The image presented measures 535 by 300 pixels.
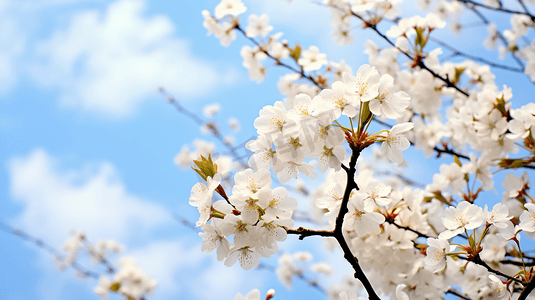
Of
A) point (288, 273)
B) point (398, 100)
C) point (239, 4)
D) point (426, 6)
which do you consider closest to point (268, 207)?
point (398, 100)

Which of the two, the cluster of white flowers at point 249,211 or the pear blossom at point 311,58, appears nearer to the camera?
Result: the cluster of white flowers at point 249,211

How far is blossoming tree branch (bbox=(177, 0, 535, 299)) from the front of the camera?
0.90 m

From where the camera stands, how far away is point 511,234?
116 centimetres

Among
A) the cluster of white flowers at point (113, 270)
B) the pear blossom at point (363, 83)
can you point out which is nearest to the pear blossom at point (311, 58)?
the pear blossom at point (363, 83)

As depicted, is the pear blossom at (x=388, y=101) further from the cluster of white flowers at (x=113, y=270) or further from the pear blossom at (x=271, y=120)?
the cluster of white flowers at (x=113, y=270)

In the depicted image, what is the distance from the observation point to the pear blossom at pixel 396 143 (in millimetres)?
931

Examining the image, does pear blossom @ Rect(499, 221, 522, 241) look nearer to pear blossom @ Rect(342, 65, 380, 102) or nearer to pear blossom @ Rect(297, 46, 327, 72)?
pear blossom @ Rect(342, 65, 380, 102)

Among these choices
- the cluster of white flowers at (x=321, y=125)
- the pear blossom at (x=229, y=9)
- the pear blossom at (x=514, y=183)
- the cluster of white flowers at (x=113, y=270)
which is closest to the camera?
the cluster of white flowers at (x=321, y=125)

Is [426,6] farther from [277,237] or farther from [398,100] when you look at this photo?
[277,237]

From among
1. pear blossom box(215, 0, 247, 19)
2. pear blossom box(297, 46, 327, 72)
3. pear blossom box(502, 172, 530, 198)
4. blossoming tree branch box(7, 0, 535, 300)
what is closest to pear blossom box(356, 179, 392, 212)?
blossoming tree branch box(7, 0, 535, 300)

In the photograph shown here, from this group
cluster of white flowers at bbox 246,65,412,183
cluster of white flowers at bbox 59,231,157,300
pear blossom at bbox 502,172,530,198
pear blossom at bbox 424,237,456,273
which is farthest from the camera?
cluster of white flowers at bbox 59,231,157,300

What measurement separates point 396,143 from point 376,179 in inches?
7.6

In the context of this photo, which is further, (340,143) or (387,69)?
(387,69)

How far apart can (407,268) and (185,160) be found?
501 cm
